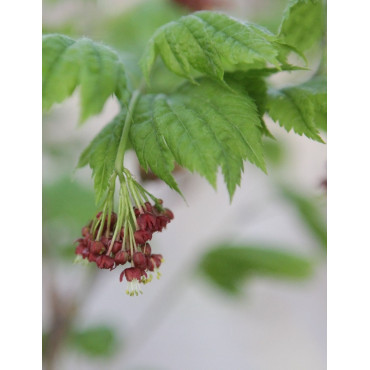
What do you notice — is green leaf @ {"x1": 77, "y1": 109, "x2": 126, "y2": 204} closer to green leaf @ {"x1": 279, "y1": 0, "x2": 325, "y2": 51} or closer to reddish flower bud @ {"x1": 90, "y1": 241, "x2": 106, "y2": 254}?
reddish flower bud @ {"x1": 90, "y1": 241, "x2": 106, "y2": 254}

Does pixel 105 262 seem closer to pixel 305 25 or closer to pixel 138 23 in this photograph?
pixel 305 25

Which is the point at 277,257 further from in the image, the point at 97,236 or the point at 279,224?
the point at 279,224

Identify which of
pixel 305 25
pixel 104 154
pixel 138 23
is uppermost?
pixel 138 23

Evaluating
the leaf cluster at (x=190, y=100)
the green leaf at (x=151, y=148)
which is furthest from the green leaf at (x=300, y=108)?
the green leaf at (x=151, y=148)

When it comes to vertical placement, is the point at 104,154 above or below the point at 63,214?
above

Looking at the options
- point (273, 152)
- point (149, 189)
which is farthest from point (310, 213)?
point (149, 189)
